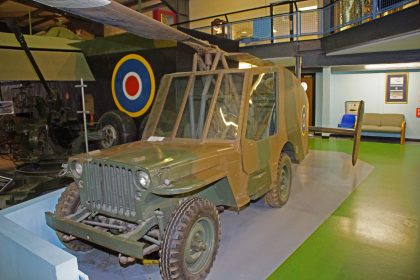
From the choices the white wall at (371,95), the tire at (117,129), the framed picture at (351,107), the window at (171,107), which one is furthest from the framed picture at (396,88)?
the window at (171,107)

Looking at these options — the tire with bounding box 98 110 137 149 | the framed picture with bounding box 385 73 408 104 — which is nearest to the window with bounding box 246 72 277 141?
the tire with bounding box 98 110 137 149

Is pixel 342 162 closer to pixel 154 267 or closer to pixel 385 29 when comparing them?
pixel 385 29

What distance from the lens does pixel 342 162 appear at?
7.38m

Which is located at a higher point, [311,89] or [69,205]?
[311,89]

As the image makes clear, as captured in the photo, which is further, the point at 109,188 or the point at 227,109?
the point at 227,109

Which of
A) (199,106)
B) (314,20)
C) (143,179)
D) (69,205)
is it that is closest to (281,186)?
(199,106)

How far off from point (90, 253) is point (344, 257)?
101 inches

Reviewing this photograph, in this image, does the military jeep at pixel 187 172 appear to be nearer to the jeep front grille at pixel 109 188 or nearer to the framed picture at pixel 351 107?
the jeep front grille at pixel 109 188

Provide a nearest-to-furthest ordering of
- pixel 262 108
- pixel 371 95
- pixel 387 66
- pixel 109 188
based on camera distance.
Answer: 1. pixel 109 188
2. pixel 262 108
3. pixel 387 66
4. pixel 371 95

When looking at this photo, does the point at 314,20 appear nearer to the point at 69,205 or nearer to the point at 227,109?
the point at 227,109

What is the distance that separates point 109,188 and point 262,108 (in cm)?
224

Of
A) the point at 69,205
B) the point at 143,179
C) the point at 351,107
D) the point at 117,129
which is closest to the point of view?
the point at 143,179

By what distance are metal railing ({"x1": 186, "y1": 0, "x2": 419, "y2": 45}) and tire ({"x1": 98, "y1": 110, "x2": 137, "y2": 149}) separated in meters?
4.72

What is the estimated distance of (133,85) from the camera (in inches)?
280
